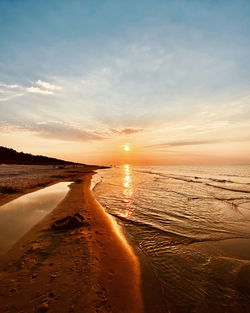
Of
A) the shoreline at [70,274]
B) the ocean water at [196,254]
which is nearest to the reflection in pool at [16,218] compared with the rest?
the shoreline at [70,274]

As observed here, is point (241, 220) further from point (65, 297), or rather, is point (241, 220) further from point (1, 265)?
point (1, 265)

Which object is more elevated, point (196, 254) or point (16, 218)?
point (16, 218)

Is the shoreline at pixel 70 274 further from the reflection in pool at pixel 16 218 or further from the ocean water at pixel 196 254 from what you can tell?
the ocean water at pixel 196 254

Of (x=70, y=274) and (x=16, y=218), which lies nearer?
(x=70, y=274)

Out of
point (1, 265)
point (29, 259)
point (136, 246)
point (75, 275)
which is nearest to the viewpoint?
point (75, 275)

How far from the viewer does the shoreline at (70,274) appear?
9.96 feet

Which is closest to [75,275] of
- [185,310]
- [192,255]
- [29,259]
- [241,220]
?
[29,259]

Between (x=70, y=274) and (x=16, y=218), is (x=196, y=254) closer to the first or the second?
(x=70, y=274)

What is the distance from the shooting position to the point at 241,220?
8844mm

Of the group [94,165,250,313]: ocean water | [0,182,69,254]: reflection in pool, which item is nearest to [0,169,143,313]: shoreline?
[0,182,69,254]: reflection in pool

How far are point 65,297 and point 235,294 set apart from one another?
172 inches

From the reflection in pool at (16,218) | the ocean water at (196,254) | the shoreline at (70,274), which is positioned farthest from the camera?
the reflection in pool at (16,218)

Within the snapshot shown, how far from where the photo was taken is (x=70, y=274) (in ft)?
12.7

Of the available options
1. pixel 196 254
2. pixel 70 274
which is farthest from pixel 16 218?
pixel 196 254
